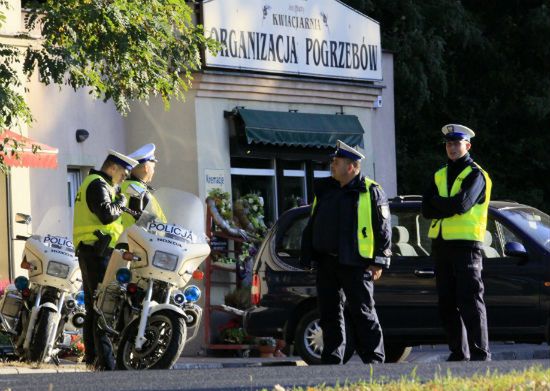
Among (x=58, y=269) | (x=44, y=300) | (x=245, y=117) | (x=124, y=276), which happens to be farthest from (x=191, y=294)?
(x=245, y=117)

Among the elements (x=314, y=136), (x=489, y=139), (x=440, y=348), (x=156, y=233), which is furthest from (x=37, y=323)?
(x=489, y=139)

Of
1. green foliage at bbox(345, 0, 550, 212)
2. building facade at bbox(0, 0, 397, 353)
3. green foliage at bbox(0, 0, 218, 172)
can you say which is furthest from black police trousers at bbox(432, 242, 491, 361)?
green foliage at bbox(345, 0, 550, 212)

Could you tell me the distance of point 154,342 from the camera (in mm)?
12203

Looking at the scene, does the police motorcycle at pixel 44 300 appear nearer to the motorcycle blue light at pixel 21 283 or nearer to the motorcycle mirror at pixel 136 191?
the motorcycle blue light at pixel 21 283

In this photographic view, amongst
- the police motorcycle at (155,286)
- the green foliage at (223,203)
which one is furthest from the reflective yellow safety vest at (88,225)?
the green foliage at (223,203)

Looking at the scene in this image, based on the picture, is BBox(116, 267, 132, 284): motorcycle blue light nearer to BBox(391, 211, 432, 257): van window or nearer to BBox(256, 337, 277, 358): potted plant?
BBox(391, 211, 432, 257): van window

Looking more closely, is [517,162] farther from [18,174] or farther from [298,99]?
[18,174]

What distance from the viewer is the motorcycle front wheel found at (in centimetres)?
1214

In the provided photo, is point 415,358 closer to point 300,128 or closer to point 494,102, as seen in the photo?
point 300,128

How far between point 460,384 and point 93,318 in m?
5.64

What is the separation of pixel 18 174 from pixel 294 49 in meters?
5.86

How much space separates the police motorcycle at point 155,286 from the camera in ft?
40.0

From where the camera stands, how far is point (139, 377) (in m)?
10.0

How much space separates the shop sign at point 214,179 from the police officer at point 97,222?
381 inches
